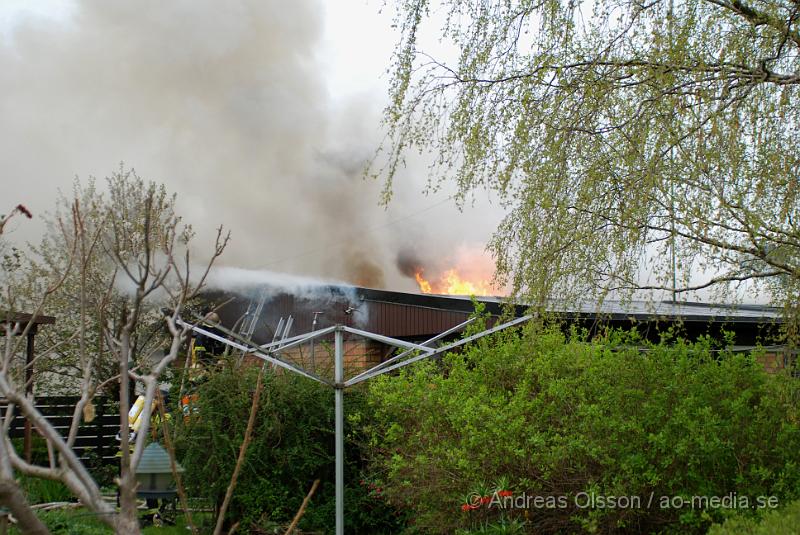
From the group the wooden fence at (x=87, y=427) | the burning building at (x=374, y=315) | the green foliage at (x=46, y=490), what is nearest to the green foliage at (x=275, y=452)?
the burning building at (x=374, y=315)

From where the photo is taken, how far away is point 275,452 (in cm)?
821

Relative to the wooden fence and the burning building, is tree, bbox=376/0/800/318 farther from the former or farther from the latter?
the wooden fence

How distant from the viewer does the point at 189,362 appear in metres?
8.97

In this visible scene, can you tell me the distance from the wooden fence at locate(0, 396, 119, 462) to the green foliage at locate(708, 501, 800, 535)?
1090 cm

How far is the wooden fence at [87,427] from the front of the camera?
13.1 m

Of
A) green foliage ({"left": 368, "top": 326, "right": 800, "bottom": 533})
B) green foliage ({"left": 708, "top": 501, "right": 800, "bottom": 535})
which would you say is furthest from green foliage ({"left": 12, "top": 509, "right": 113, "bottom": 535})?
green foliage ({"left": 708, "top": 501, "right": 800, "bottom": 535})

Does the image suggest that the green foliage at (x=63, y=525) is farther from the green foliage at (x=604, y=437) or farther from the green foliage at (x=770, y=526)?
the green foliage at (x=770, y=526)

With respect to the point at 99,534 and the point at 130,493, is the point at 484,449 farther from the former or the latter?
the point at 130,493

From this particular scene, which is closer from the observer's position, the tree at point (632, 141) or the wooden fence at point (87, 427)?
the tree at point (632, 141)

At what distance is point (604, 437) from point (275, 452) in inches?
146

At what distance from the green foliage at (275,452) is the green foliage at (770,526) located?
14.3 feet

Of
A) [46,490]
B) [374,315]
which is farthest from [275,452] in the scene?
[374,315]

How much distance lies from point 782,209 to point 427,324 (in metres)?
9.53

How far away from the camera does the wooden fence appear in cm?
1309
